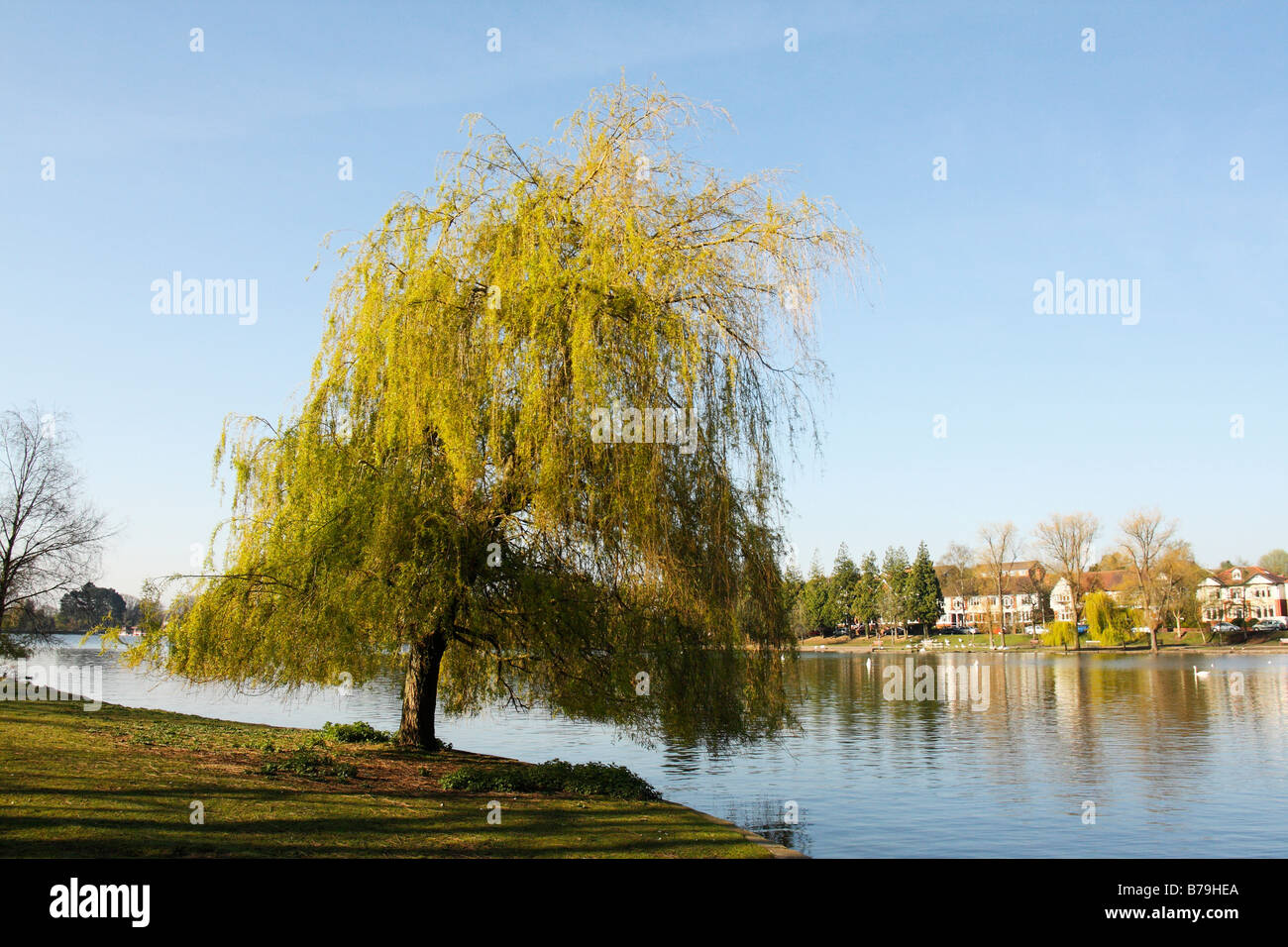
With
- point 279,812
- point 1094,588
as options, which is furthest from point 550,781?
point 1094,588

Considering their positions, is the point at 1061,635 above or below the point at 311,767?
below

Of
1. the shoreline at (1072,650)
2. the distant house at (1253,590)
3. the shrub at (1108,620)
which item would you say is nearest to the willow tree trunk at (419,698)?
the shoreline at (1072,650)

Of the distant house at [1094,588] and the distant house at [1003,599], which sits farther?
the distant house at [1003,599]

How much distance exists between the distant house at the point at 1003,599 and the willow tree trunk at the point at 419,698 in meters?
97.5

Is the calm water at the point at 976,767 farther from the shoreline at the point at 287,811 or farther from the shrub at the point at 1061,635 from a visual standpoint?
the shrub at the point at 1061,635

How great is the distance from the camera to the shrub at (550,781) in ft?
44.9

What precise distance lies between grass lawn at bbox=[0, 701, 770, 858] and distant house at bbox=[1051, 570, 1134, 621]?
100487mm

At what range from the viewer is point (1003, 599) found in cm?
12469

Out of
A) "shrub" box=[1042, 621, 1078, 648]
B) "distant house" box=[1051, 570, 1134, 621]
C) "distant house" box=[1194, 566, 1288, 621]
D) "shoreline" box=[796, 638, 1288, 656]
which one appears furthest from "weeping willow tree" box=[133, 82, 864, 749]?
"distant house" box=[1194, 566, 1288, 621]

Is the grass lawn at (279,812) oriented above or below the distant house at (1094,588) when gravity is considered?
above

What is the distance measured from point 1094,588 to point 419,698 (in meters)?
118

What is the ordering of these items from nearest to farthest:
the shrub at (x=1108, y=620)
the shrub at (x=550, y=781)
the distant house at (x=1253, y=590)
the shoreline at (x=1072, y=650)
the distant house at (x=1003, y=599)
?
1. the shrub at (x=550, y=781)
2. the shoreline at (x=1072, y=650)
3. the shrub at (x=1108, y=620)
4. the distant house at (x=1003, y=599)
5. the distant house at (x=1253, y=590)

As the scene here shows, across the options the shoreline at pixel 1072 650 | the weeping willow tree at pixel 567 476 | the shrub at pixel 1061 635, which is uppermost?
the weeping willow tree at pixel 567 476

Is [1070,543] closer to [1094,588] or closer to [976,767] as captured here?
[1094,588]
